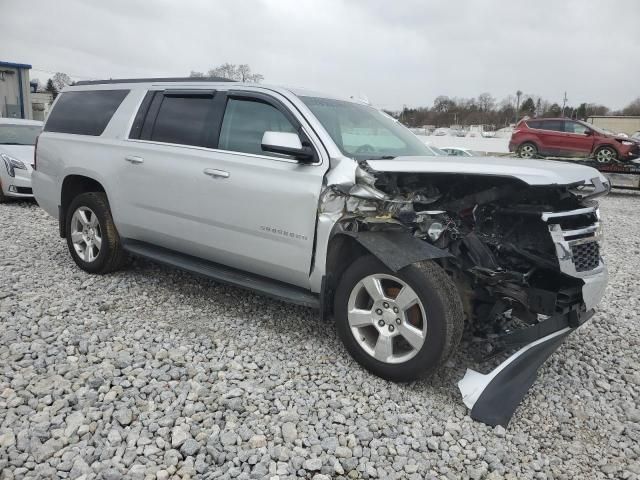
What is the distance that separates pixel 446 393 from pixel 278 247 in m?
1.45

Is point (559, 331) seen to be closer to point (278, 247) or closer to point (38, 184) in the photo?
point (278, 247)

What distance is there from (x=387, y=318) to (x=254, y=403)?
938 millimetres

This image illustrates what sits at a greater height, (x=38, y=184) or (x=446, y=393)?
(x=38, y=184)

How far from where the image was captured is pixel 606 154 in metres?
16.5

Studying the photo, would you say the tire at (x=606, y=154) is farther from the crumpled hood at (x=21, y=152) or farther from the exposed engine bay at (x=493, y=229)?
the crumpled hood at (x=21, y=152)

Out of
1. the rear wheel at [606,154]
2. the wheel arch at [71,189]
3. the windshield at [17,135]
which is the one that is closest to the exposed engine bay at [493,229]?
the wheel arch at [71,189]

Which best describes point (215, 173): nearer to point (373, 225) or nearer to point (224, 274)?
point (224, 274)

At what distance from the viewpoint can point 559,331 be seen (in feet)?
10.0

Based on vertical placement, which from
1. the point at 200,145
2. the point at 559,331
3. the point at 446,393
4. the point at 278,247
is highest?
the point at 200,145

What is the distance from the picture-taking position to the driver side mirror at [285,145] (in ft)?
10.6

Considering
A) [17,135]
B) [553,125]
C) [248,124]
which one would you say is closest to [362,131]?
[248,124]

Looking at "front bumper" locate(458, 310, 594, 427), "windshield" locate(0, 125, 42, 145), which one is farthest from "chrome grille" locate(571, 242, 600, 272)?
"windshield" locate(0, 125, 42, 145)

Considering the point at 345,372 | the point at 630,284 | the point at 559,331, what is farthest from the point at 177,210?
the point at 630,284

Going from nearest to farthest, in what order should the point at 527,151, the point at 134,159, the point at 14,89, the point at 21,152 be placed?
1. the point at 134,159
2. the point at 21,152
3. the point at 527,151
4. the point at 14,89
